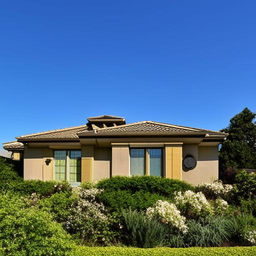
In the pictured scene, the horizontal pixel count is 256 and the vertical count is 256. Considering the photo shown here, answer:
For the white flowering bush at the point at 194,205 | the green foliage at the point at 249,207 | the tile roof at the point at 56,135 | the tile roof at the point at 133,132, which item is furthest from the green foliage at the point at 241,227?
the tile roof at the point at 56,135

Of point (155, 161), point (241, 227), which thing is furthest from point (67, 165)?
point (241, 227)

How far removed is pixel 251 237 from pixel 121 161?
25.5 feet

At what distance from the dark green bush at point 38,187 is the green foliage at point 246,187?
9.24m

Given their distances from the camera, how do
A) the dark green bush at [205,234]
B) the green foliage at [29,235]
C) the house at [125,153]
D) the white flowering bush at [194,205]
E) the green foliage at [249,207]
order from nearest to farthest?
the green foliage at [29,235] → the dark green bush at [205,234] → the white flowering bush at [194,205] → the green foliage at [249,207] → the house at [125,153]

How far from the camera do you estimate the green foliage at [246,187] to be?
10.4 metres

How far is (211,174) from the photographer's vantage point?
13.5m

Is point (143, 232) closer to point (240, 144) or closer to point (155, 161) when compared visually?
point (155, 161)

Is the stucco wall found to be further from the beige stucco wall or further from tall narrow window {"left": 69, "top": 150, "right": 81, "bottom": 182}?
tall narrow window {"left": 69, "top": 150, "right": 81, "bottom": 182}

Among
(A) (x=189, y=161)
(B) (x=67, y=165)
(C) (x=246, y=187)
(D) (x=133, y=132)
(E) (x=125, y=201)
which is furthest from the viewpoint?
(B) (x=67, y=165)

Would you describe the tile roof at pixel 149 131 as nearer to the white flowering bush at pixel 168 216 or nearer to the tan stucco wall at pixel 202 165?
the tan stucco wall at pixel 202 165

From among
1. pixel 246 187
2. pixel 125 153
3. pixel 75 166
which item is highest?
pixel 125 153

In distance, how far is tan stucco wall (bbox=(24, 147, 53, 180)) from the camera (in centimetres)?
1398

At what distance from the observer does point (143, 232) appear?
6762mm

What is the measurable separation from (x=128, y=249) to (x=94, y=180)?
7966mm
